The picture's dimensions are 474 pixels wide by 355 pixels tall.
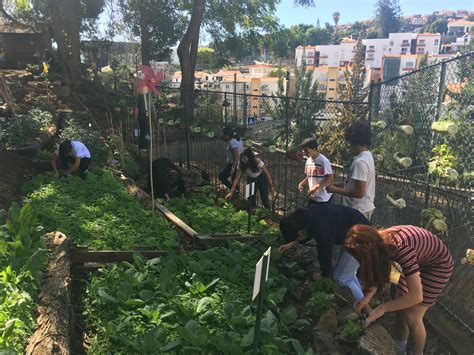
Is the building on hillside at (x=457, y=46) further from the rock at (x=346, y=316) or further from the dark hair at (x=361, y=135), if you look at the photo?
the rock at (x=346, y=316)

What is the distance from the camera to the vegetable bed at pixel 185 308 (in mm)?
3010

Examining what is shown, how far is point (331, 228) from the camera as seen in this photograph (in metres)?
3.73

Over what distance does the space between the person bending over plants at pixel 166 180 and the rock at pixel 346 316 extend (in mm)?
4003

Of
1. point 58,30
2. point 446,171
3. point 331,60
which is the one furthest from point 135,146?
point 331,60

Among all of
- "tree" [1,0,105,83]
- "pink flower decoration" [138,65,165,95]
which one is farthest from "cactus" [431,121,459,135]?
"tree" [1,0,105,83]

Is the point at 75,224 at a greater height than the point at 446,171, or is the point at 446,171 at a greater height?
the point at 446,171

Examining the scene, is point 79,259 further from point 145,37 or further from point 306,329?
point 145,37

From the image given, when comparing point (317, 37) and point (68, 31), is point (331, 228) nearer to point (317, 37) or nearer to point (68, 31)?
point (68, 31)

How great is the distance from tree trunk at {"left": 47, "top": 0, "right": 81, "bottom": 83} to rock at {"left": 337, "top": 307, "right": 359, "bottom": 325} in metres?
16.5

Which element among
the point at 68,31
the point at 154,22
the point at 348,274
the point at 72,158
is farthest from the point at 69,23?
the point at 348,274

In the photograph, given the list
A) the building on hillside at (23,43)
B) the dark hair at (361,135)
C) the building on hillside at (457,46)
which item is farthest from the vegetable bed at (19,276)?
the building on hillside at (23,43)

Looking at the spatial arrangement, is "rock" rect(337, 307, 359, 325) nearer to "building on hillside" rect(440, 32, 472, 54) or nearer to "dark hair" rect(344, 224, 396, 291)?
"dark hair" rect(344, 224, 396, 291)

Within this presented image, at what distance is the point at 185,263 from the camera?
4.23 m

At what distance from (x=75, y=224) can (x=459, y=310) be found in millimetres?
4282
